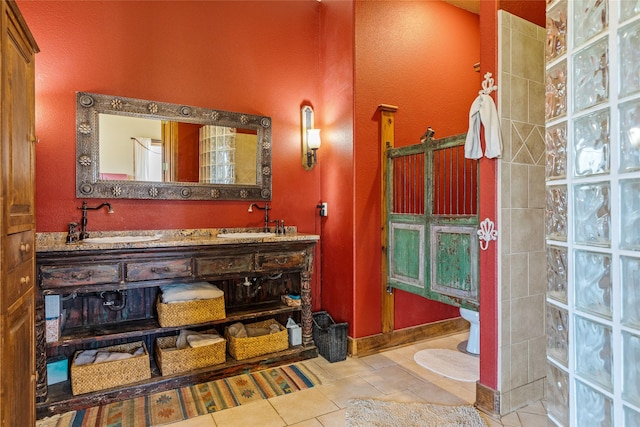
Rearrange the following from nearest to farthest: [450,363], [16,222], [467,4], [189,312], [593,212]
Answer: [593,212] → [16,222] → [189,312] → [450,363] → [467,4]

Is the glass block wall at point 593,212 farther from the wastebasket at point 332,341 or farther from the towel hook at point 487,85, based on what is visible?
the wastebasket at point 332,341

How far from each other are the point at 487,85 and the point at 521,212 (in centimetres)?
76

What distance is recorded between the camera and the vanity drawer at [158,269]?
2.20 m

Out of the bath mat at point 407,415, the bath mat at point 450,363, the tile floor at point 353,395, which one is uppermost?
the bath mat at point 450,363

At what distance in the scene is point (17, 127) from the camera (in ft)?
4.19

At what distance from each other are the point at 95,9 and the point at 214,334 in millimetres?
2406

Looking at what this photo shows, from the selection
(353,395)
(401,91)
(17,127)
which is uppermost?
(401,91)

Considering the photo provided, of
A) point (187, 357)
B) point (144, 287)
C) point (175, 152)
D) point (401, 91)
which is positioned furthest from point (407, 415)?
point (401, 91)

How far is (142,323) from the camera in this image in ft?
8.13

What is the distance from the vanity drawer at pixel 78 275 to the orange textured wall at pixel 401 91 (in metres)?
1.69

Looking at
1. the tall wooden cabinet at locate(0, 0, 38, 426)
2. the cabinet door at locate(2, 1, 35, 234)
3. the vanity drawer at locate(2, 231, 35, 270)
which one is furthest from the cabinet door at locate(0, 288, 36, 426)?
the cabinet door at locate(2, 1, 35, 234)

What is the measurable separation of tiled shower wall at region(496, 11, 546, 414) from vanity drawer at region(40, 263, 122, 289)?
2244 millimetres

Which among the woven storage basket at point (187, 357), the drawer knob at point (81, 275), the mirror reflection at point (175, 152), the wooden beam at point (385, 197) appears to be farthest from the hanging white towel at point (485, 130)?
the drawer knob at point (81, 275)

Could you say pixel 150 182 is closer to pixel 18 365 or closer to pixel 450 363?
pixel 18 365
